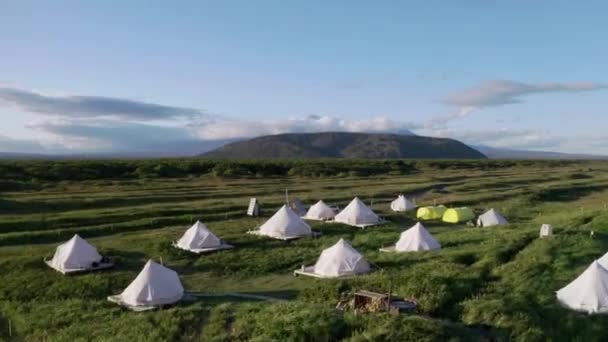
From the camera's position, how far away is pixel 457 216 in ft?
151

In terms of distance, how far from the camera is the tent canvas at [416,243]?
33188 millimetres

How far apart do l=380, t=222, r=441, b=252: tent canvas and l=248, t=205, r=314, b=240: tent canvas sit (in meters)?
7.17

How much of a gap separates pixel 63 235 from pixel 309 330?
27434 millimetres

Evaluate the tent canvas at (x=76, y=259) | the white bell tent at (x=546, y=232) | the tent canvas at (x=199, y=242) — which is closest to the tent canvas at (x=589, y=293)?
the white bell tent at (x=546, y=232)

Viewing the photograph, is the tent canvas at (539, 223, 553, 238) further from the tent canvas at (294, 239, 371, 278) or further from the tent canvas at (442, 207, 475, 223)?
the tent canvas at (294, 239, 371, 278)

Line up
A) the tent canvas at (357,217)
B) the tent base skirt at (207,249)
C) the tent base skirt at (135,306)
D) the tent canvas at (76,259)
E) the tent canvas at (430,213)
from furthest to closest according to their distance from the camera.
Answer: the tent canvas at (430,213), the tent canvas at (357,217), the tent base skirt at (207,249), the tent canvas at (76,259), the tent base skirt at (135,306)

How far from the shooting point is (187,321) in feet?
70.4

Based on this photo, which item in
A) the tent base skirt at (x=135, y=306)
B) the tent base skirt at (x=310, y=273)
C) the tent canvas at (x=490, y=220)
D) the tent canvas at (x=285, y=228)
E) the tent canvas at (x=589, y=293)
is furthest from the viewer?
the tent canvas at (x=490, y=220)

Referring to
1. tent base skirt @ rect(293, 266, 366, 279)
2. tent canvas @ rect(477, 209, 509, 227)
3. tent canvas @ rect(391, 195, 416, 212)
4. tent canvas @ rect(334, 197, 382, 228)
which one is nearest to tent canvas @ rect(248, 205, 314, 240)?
tent canvas @ rect(334, 197, 382, 228)

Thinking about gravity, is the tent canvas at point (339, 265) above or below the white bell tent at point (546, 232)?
below

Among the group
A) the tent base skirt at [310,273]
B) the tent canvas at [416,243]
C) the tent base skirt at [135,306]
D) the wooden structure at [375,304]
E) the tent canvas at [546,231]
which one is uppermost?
the tent canvas at [546,231]

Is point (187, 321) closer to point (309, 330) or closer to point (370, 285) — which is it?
point (309, 330)

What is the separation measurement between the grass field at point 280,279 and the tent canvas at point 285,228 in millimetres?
1190

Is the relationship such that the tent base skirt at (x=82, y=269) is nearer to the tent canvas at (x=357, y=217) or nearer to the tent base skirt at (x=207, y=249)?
the tent base skirt at (x=207, y=249)
